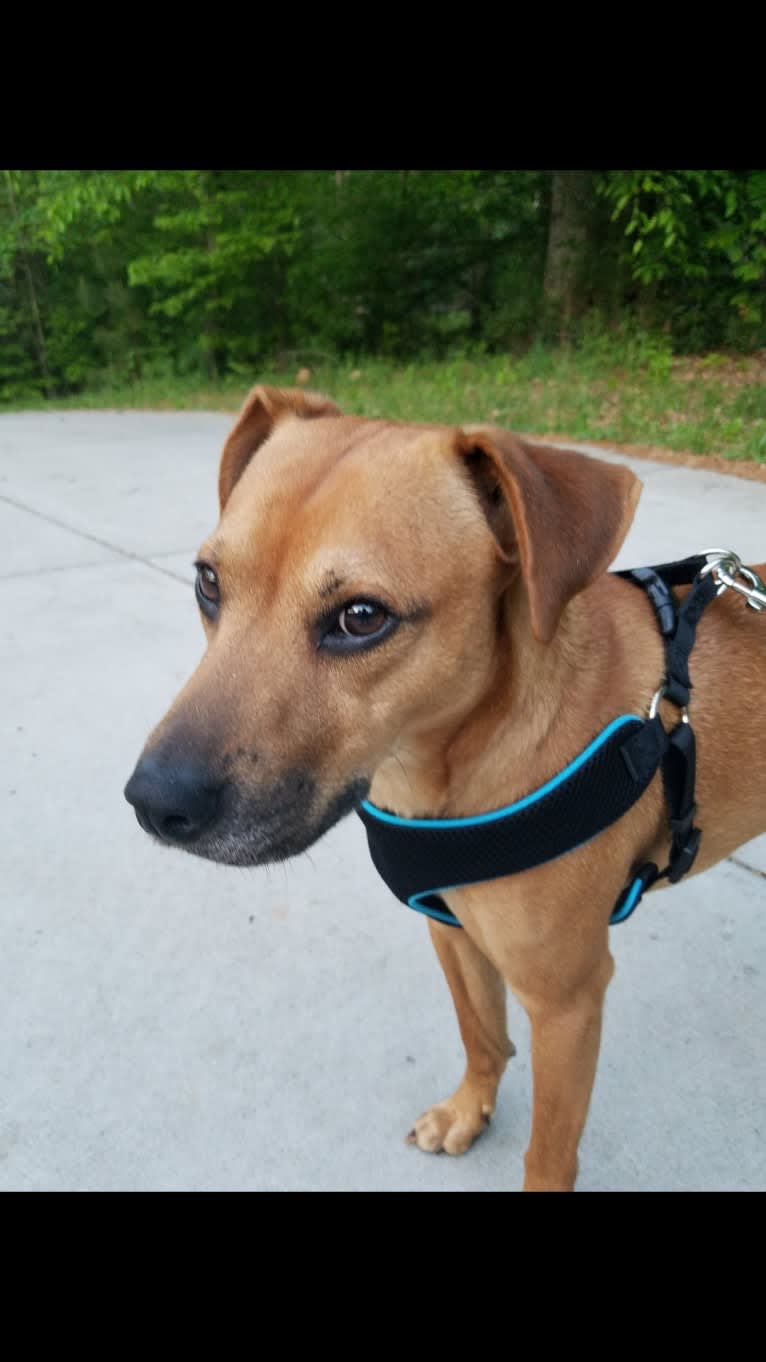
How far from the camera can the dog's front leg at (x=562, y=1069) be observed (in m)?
1.96

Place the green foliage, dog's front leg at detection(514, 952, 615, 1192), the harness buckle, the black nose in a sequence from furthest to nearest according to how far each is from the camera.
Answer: the green foliage → the harness buckle → dog's front leg at detection(514, 952, 615, 1192) → the black nose

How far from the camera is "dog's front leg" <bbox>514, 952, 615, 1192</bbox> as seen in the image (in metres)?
1.96

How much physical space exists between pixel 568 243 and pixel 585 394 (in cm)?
419

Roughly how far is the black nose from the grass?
6381mm

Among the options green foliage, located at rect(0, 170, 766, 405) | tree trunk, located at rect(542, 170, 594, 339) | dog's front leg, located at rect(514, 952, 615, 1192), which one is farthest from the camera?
tree trunk, located at rect(542, 170, 594, 339)

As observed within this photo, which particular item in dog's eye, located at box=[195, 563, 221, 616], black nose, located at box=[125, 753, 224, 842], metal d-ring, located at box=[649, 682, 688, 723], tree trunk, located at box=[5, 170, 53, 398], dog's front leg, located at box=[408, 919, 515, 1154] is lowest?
tree trunk, located at box=[5, 170, 53, 398]

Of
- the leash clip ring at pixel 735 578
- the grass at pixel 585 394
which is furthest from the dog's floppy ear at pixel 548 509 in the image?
the grass at pixel 585 394

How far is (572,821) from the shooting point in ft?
6.08

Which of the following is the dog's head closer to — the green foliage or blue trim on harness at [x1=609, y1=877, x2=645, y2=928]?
blue trim on harness at [x1=609, y1=877, x2=645, y2=928]

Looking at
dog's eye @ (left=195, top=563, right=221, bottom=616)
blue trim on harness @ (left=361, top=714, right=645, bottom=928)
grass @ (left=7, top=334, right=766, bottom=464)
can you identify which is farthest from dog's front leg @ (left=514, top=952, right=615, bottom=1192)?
grass @ (left=7, top=334, right=766, bottom=464)

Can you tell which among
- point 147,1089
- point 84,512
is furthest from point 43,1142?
point 84,512

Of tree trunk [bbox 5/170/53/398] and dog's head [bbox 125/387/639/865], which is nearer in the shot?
dog's head [bbox 125/387/639/865]

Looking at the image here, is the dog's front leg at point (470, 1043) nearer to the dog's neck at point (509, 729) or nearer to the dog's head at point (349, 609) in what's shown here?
the dog's neck at point (509, 729)

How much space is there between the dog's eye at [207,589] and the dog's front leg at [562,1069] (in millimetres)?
971
